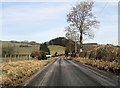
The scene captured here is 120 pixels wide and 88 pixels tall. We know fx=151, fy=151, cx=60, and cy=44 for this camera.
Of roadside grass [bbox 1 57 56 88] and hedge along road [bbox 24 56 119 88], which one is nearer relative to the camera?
hedge along road [bbox 24 56 119 88]

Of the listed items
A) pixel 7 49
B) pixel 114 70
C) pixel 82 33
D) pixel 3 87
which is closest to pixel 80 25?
pixel 82 33

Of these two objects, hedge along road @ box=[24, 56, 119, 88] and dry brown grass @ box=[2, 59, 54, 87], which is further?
dry brown grass @ box=[2, 59, 54, 87]

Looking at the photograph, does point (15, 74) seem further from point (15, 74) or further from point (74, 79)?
point (74, 79)

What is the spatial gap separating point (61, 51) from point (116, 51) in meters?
134

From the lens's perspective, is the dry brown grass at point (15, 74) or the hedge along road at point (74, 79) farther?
the dry brown grass at point (15, 74)

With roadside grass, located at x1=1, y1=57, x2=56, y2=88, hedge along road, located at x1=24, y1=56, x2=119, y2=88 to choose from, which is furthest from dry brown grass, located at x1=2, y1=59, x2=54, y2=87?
hedge along road, located at x1=24, y1=56, x2=119, y2=88

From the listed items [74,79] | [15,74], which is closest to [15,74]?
[15,74]

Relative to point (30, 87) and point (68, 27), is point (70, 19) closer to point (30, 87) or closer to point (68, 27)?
point (68, 27)

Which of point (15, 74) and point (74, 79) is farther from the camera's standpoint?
point (15, 74)

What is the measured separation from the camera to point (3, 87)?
27.6 feet

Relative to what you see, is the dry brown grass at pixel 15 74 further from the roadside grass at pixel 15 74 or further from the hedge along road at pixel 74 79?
the hedge along road at pixel 74 79

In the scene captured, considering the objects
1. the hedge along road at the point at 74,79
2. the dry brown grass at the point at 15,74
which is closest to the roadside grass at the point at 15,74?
the dry brown grass at the point at 15,74

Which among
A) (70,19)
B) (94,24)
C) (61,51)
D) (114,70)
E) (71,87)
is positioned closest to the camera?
(71,87)

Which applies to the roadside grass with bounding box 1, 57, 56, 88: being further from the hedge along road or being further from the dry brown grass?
the hedge along road
